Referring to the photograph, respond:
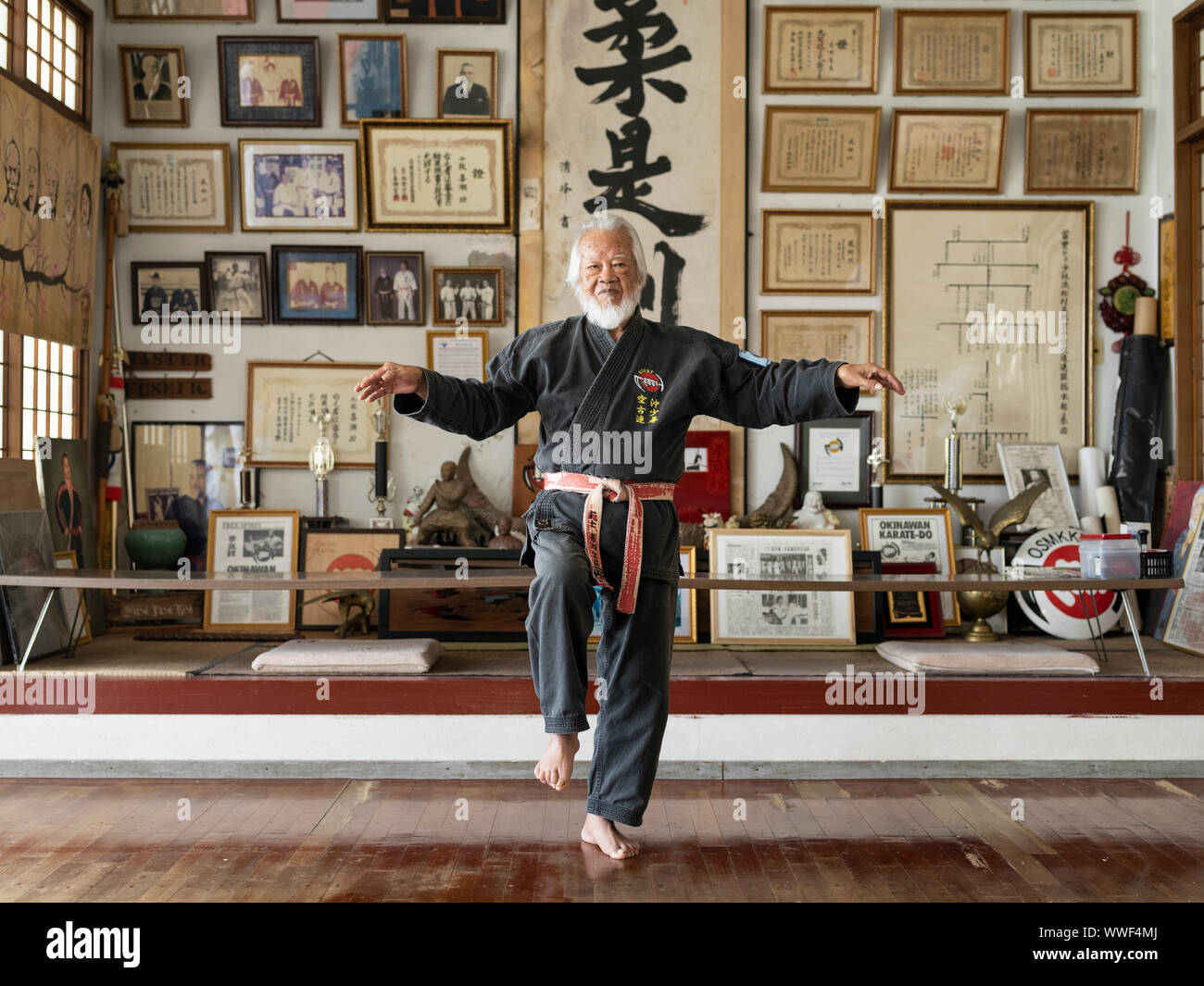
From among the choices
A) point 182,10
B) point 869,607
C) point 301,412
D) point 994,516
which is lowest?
point 869,607

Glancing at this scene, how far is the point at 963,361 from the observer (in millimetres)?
4867

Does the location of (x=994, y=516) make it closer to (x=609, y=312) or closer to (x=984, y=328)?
(x=984, y=328)

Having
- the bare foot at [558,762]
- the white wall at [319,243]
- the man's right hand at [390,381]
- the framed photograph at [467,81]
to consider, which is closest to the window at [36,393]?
the white wall at [319,243]

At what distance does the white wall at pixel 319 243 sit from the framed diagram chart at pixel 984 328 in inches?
72.6

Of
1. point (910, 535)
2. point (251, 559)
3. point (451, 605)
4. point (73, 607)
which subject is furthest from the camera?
point (910, 535)

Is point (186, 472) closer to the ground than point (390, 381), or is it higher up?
closer to the ground

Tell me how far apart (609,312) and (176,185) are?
3.07 metres

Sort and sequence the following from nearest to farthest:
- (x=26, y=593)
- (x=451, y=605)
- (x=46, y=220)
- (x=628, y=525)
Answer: (x=628, y=525), (x=26, y=593), (x=46, y=220), (x=451, y=605)

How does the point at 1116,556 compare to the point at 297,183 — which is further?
the point at 297,183

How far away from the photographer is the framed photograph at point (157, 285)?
188 inches

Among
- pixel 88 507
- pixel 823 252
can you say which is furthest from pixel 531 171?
pixel 88 507

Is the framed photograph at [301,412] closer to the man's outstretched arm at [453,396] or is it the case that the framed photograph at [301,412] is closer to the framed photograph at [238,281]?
the framed photograph at [238,281]

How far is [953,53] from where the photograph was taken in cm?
481

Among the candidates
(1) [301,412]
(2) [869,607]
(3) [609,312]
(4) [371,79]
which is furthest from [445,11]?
(2) [869,607]
